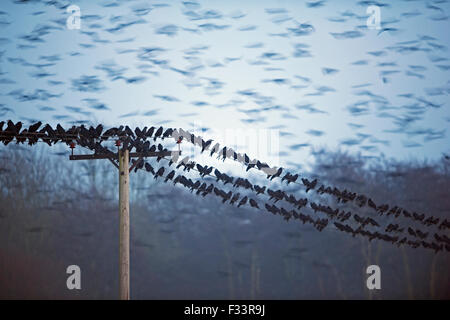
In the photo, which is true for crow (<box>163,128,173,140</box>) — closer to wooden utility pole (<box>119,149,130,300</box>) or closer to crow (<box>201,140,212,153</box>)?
crow (<box>201,140,212,153</box>)

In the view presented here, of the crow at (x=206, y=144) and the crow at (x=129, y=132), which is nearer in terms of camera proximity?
the crow at (x=129, y=132)

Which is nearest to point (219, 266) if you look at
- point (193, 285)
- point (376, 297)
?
point (193, 285)

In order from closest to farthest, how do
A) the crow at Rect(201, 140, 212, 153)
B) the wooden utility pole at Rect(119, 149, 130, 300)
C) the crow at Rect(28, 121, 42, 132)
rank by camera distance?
the wooden utility pole at Rect(119, 149, 130, 300) → the crow at Rect(28, 121, 42, 132) → the crow at Rect(201, 140, 212, 153)

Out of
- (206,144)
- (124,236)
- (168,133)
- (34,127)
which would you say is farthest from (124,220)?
(34,127)

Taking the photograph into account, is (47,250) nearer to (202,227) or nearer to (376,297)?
(202,227)

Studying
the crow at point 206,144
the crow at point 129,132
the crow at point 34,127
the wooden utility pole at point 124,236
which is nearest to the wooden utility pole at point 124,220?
the wooden utility pole at point 124,236

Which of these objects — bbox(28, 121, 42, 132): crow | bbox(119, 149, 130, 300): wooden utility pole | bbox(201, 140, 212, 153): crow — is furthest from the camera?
bbox(201, 140, 212, 153): crow

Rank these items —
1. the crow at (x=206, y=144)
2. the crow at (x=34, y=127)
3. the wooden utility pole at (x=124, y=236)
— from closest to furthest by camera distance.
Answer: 1. the wooden utility pole at (x=124, y=236)
2. the crow at (x=34, y=127)
3. the crow at (x=206, y=144)

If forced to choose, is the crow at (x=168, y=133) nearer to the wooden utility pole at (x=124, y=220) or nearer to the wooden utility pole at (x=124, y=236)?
the wooden utility pole at (x=124, y=220)

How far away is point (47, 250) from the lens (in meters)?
23.3

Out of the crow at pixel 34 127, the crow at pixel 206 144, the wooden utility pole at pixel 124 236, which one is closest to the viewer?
the wooden utility pole at pixel 124 236

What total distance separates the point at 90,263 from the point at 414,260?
13921 millimetres

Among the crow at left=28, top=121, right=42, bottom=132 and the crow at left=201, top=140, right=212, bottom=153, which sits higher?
the crow at left=28, top=121, right=42, bottom=132

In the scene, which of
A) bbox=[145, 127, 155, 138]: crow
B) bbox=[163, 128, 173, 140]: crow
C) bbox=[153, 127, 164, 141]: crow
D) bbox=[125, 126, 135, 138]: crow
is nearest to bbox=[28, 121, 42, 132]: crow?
bbox=[125, 126, 135, 138]: crow
